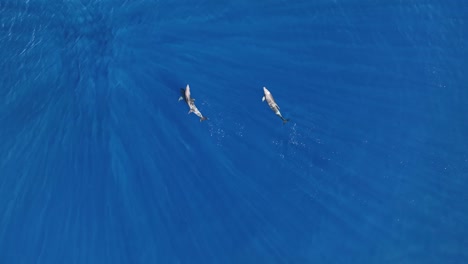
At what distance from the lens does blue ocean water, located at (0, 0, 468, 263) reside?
16.5m

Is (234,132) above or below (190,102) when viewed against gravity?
below

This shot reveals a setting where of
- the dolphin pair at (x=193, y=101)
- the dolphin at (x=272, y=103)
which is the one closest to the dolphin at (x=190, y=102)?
the dolphin pair at (x=193, y=101)

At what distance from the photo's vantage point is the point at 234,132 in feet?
57.6

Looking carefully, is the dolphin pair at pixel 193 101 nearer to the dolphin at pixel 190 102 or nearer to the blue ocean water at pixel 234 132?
the dolphin at pixel 190 102

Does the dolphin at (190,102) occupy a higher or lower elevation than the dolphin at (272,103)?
higher

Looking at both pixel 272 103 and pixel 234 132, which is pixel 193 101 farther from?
pixel 272 103

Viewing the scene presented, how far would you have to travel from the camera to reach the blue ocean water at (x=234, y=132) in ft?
54.3

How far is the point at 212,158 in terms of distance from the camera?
17.4 metres

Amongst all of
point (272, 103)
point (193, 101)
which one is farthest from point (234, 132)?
point (193, 101)

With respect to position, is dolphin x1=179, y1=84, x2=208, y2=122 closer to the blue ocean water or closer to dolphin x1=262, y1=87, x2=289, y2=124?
the blue ocean water

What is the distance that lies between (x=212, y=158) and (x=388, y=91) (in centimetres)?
775

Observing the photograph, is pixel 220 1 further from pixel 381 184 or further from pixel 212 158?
pixel 381 184

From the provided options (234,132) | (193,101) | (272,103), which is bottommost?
(234,132)

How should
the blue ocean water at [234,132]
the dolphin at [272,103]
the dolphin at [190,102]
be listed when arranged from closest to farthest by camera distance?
the blue ocean water at [234,132]
the dolphin at [272,103]
the dolphin at [190,102]
